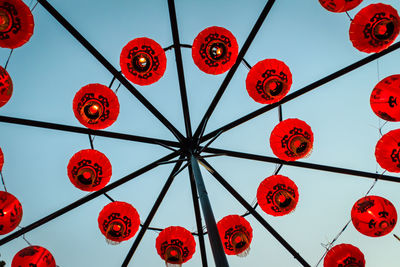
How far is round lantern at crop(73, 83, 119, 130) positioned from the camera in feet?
15.3

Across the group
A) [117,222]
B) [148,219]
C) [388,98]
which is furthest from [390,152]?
[117,222]

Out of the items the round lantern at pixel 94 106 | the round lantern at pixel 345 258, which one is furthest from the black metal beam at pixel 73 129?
the round lantern at pixel 345 258

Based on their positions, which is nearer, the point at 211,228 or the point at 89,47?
the point at 211,228

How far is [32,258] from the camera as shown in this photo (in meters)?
4.77

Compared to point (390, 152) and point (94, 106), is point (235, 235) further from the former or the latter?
point (94, 106)

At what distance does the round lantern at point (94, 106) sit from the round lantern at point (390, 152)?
14.7 ft

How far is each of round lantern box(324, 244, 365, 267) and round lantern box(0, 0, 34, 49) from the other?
621cm

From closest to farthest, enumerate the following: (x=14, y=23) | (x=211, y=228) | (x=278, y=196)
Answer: (x=211, y=228) → (x=14, y=23) → (x=278, y=196)

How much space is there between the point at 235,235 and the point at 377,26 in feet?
14.0

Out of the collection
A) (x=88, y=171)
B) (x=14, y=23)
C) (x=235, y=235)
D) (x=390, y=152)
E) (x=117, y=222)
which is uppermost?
(x=14, y=23)

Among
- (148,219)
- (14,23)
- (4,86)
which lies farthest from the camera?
(148,219)

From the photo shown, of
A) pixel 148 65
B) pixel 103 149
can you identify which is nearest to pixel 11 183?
pixel 103 149

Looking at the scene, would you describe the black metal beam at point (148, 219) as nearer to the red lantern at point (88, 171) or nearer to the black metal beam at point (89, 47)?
the black metal beam at point (89, 47)

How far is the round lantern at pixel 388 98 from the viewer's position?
4.64m
